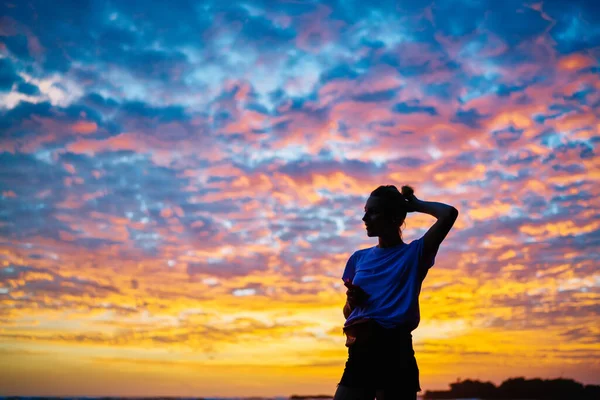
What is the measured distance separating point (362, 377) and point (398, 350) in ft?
0.88

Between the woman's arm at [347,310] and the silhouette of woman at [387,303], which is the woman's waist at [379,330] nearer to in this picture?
the silhouette of woman at [387,303]

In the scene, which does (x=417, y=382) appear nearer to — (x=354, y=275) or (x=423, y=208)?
(x=354, y=275)

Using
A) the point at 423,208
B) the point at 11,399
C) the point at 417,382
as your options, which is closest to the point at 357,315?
the point at 417,382

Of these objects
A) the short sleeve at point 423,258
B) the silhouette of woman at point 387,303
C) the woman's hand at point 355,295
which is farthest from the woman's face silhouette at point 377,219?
the woman's hand at point 355,295

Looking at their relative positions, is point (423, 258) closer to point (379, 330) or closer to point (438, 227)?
point (438, 227)

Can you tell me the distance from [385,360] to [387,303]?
1.05 ft

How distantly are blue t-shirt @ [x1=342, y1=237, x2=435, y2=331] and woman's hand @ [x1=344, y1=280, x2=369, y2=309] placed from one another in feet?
0.13

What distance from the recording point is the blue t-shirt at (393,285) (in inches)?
128

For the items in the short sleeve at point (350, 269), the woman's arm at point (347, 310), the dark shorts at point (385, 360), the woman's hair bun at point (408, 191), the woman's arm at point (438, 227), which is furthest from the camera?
the short sleeve at point (350, 269)

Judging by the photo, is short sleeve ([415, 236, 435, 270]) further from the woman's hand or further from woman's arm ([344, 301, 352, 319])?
woman's arm ([344, 301, 352, 319])

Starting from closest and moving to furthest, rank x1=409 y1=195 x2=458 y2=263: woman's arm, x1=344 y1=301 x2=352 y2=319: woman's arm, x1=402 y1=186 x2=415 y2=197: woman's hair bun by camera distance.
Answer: x1=409 y1=195 x2=458 y2=263: woman's arm, x1=344 y1=301 x2=352 y2=319: woman's arm, x1=402 y1=186 x2=415 y2=197: woman's hair bun

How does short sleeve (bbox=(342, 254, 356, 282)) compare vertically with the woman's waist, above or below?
above

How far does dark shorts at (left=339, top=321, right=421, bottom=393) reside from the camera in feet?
10.6

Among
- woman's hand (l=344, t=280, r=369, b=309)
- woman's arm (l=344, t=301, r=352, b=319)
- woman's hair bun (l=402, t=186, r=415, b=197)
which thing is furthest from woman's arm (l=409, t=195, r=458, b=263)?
woman's arm (l=344, t=301, r=352, b=319)
